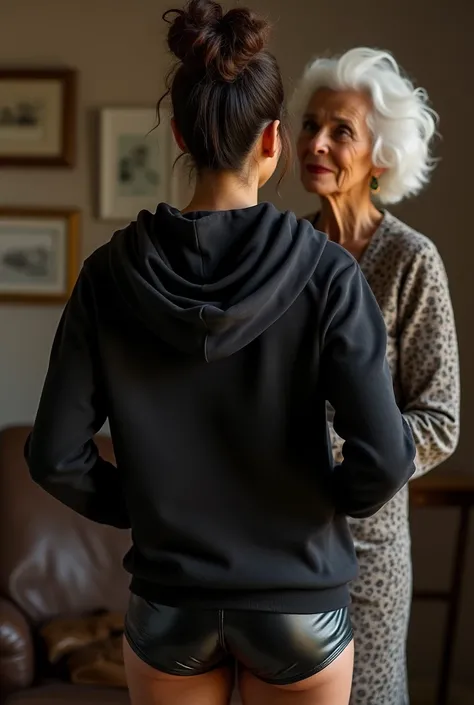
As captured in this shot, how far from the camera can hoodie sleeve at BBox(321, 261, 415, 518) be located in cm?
108

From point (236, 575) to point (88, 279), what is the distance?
0.42 meters

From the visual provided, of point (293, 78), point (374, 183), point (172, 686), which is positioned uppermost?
point (293, 78)

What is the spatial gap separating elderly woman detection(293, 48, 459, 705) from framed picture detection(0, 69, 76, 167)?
4.02 feet

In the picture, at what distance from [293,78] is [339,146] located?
1.11 meters

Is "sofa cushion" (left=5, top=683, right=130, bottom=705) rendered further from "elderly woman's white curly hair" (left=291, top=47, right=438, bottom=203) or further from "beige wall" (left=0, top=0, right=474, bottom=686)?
"elderly woman's white curly hair" (left=291, top=47, right=438, bottom=203)

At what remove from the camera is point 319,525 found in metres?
1.17

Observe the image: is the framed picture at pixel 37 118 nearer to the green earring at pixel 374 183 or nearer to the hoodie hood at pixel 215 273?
the green earring at pixel 374 183

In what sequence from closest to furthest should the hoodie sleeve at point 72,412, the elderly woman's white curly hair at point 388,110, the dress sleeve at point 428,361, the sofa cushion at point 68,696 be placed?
the hoodie sleeve at point 72,412 → the dress sleeve at point 428,361 → the elderly woman's white curly hair at point 388,110 → the sofa cushion at point 68,696

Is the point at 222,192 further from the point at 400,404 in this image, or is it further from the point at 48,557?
the point at 48,557

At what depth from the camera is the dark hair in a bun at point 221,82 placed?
1076 millimetres

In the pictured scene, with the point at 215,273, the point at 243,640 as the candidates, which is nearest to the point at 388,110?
the point at 215,273

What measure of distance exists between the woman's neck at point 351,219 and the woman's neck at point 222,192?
72 cm

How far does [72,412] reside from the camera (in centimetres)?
117

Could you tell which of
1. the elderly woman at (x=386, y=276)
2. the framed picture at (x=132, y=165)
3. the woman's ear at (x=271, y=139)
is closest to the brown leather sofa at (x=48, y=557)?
the framed picture at (x=132, y=165)
